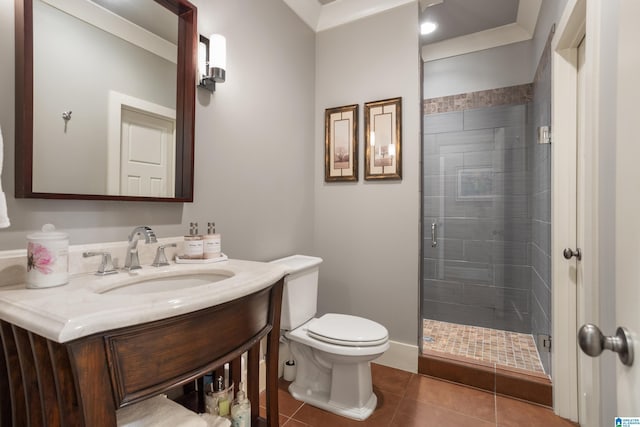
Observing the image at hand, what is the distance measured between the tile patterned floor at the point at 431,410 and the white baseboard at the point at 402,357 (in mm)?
139

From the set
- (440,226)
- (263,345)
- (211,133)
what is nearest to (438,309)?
(440,226)

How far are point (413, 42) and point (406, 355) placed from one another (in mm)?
2147

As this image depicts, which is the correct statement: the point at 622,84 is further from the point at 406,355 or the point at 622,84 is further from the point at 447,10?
the point at 447,10

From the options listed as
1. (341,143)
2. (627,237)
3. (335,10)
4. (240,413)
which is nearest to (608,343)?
(627,237)

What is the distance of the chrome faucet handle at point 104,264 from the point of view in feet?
3.34

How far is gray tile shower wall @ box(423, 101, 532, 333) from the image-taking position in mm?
2570

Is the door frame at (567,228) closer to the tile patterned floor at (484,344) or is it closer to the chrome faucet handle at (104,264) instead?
the tile patterned floor at (484,344)

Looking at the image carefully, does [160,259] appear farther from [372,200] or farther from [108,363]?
[372,200]

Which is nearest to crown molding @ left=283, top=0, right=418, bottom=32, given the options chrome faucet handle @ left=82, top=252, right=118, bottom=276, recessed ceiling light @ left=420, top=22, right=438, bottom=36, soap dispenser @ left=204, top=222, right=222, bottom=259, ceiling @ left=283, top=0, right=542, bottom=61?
ceiling @ left=283, top=0, right=542, bottom=61

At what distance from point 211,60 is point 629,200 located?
5.05 feet

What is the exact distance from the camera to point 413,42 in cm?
208

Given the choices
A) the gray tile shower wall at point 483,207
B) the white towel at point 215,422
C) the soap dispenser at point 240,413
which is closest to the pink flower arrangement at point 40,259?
the white towel at point 215,422

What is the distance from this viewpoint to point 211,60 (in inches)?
55.7

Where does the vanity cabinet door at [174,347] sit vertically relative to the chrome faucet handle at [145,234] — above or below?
below
